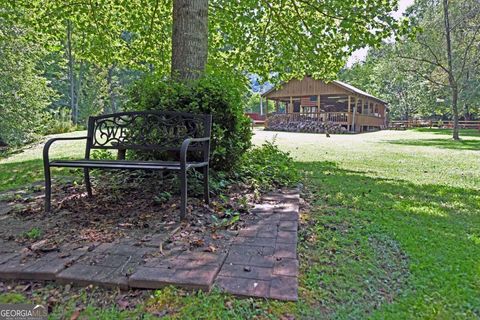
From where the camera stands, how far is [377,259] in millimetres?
2301

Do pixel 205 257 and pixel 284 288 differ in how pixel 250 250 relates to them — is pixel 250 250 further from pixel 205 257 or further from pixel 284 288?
pixel 284 288

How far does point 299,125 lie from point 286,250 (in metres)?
22.7

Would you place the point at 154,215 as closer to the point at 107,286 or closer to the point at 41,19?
the point at 107,286

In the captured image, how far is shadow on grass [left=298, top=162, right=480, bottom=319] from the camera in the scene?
5.76 ft

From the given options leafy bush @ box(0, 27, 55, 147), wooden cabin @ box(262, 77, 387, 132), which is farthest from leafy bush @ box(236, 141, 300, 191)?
wooden cabin @ box(262, 77, 387, 132)

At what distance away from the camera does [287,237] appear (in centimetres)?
246

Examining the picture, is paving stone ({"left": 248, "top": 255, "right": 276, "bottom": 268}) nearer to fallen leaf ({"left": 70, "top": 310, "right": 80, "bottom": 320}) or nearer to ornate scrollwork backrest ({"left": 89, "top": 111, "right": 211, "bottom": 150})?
fallen leaf ({"left": 70, "top": 310, "right": 80, "bottom": 320})

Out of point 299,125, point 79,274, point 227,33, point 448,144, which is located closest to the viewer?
point 79,274

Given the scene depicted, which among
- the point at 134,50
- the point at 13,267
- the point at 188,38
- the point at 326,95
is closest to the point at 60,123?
the point at 134,50

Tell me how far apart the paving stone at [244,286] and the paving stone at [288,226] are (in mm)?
877

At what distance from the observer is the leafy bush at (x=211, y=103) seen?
143 inches

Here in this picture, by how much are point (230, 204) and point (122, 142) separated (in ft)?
4.49

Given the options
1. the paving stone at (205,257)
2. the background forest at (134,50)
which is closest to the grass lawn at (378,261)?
the paving stone at (205,257)

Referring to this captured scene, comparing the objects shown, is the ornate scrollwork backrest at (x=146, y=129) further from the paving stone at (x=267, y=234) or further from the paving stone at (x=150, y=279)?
the paving stone at (x=150, y=279)
